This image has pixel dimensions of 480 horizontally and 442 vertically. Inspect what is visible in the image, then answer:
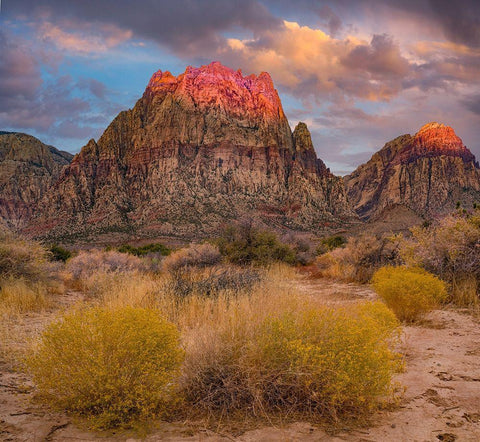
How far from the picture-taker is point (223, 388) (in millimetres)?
3678

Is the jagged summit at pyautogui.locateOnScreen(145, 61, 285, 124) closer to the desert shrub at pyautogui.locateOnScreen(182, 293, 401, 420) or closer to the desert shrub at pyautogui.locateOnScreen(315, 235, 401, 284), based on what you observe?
the desert shrub at pyautogui.locateOnScreen(315, 235, 401, 284)

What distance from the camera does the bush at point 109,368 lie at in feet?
10.9

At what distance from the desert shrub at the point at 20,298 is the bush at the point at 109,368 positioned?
5517 millimetres

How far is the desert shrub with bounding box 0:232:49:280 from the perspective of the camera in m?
10.7

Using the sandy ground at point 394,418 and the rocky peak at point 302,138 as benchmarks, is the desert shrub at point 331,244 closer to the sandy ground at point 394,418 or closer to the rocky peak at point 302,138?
the sandy ground at point 394,418

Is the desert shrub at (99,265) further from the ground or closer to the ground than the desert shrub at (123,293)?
closer to the ground

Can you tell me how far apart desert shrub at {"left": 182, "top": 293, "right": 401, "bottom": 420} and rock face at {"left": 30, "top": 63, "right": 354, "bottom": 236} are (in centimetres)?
5789

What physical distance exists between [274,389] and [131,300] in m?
5.31

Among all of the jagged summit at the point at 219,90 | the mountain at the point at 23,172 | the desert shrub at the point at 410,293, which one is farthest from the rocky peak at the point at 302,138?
the desert shrub at the point at 410,293

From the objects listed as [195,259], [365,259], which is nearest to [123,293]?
[195,259]

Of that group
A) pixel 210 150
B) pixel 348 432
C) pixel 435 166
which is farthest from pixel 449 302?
pixel 435 166

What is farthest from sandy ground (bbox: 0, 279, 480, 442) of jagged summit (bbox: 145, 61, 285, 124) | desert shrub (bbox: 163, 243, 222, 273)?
jagged summit (bbox: 145, 61, 285, 124)

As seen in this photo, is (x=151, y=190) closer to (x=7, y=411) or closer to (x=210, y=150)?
(x=210, y=150)

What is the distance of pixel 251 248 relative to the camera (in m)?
21.0
